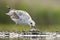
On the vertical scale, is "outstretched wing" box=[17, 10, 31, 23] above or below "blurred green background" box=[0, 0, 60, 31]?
below

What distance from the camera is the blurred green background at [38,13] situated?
1225cm

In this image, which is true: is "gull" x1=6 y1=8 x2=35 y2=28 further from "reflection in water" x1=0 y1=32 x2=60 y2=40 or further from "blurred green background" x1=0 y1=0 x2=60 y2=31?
"reflection in water" x1=0 y1=32 x2=60 y2=40

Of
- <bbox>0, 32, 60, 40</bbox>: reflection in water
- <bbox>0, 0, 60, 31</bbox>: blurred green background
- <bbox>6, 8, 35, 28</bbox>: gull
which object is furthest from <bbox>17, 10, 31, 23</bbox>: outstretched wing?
<bbox>0, 32, 60, 40</bbox>: reflection in water

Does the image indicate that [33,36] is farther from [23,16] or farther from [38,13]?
[38,13]

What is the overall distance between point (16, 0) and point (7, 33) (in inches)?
135

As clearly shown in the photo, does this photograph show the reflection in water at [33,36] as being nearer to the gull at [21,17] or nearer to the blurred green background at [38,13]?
the gull at [21,17]

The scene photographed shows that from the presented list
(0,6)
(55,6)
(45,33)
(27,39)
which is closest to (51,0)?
(55,6)

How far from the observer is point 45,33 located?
10812 mm

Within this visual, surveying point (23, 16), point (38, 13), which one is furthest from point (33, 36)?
point (38, 13)

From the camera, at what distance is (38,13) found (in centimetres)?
1322

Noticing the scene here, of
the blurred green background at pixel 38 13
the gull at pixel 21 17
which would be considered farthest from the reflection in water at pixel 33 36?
the blurred green background at pixel 38 13

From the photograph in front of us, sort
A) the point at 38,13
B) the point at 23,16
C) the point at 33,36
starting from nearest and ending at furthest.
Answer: the point at 33,36, the point at 23,16, the point at 38,13

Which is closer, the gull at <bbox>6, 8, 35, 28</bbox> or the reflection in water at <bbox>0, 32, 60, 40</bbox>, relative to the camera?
the reflection in water at <bbox>0, 32, 60, 40</bbox>

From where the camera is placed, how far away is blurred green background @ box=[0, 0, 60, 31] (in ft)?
40.2
